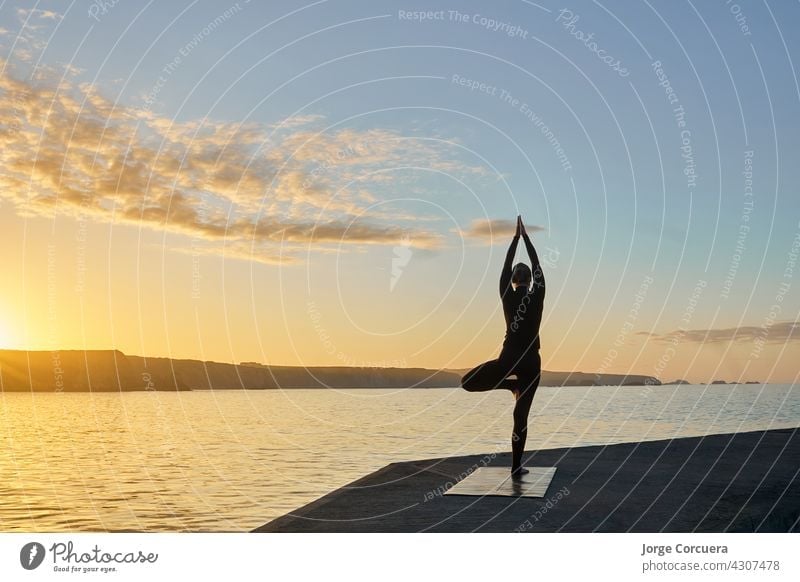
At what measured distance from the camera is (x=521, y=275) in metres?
13.2

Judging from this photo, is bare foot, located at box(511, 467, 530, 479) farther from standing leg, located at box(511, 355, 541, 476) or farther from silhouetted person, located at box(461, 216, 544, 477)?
silhouetted person, located at box(461, 216, 544, 477)

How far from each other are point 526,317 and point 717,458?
690 cm

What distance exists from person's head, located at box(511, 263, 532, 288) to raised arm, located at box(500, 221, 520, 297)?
0.27 ft

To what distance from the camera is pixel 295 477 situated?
25.5m

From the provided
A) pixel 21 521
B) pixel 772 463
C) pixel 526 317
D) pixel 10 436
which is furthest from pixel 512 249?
pixel 10 436

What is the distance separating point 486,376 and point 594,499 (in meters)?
2.39

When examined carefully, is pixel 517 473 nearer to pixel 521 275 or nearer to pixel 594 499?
pixel 594 499

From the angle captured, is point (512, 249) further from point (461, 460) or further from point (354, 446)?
point (354, 446)

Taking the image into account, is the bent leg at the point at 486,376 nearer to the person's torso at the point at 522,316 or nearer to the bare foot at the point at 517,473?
the person's torso at the point at 522,316

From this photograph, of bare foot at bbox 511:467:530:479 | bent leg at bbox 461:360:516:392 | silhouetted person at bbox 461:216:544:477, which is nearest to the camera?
bent leg at bbox 461:360:516:392

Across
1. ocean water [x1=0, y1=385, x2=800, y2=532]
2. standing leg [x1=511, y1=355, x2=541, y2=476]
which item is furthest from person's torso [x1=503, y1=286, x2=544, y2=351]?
ocean water [x1=0, y1=385, x2=800, y2=532]

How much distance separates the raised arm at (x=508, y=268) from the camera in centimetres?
1316

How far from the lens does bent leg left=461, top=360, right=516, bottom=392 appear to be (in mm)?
12492

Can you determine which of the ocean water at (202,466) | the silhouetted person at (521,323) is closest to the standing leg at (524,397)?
the silhouetted person at (521,323)
